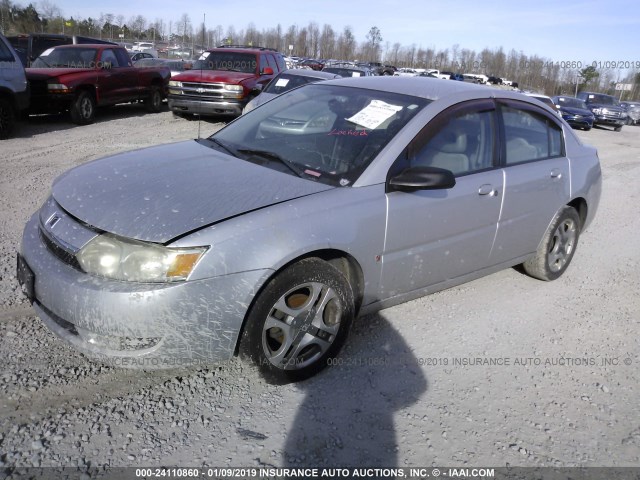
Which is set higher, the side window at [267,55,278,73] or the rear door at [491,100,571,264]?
the side window at [267,55,278,73]

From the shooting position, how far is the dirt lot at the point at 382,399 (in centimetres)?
256

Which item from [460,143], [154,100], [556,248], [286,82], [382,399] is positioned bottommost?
[382,399]

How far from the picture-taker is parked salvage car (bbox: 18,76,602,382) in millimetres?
2576

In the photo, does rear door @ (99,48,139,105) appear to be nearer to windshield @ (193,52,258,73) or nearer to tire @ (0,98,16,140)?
windshield @ (193,52,258,73)

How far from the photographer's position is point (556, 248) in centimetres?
484

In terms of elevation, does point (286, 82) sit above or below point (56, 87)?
above

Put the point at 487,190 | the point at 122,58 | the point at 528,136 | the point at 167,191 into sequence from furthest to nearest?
the point at 122,58
the point at 528,136
the point at 487,190
the point at 167,191

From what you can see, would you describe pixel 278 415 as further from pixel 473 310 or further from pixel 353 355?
pixel 473 310

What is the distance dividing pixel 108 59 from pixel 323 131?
437 inches

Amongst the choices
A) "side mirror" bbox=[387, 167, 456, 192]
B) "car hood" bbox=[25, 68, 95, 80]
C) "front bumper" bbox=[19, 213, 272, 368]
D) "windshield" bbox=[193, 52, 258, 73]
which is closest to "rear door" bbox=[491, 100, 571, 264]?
"side mirror" bbox=[387, 167, 456, 192]

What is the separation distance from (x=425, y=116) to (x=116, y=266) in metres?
2.11

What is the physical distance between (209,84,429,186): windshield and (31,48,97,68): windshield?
988 cm

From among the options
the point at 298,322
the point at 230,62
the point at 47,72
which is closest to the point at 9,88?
the point at 47,72

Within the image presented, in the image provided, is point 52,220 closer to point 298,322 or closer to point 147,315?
point 147,315
